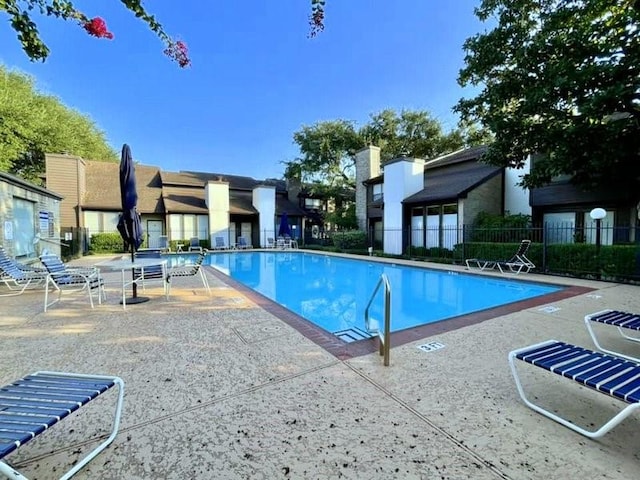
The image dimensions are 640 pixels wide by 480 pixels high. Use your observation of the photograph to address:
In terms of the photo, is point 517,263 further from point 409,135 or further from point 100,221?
point 100,221

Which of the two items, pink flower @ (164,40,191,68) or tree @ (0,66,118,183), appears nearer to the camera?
pink flower @ (164,40,191,68)

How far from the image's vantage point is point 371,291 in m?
9.04

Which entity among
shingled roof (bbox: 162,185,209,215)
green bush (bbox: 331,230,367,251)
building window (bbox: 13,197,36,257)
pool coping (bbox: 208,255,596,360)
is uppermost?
shingled roof (bbox: 162,185,209,215)

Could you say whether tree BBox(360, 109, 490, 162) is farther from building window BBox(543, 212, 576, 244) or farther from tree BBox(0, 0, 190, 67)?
tree BBox(0, 0, 190, 67)

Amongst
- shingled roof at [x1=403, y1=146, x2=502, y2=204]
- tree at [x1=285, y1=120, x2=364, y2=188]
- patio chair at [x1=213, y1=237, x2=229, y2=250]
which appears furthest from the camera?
tree at [x1=285, y1=120, x2=364, y2=188]

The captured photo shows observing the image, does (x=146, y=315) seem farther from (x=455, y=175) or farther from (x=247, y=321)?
(x=455, y=175)

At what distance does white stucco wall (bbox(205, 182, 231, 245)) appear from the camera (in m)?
22.1

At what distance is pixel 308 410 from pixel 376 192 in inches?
767

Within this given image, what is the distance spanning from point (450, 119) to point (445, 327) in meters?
26.4

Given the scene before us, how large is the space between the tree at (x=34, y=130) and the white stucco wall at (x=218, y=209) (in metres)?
10.4

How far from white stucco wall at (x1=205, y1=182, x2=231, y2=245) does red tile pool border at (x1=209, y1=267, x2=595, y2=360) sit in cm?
1666

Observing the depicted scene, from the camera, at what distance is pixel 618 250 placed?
865 centimetres

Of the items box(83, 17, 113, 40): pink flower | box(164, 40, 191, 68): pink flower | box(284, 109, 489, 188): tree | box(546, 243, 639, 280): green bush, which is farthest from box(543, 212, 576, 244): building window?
box(83, 17, 113, 40): pink flower


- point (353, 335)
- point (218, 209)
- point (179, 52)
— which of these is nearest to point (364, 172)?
point (218, 209)
